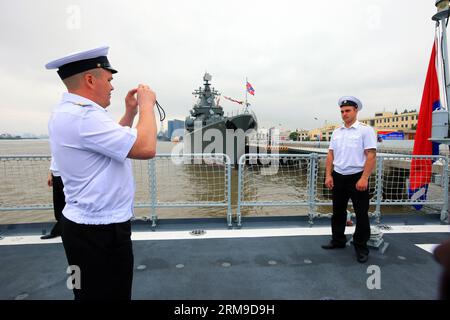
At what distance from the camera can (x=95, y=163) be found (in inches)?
44.3

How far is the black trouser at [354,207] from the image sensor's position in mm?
2709

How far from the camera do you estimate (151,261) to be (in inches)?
101

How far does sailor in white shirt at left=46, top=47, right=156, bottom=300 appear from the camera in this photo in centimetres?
106

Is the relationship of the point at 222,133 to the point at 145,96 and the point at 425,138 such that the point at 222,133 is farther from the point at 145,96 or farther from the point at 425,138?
the point at 145,96

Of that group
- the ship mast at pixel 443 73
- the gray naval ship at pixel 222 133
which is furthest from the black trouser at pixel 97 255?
the gray naval ship at pixel 222 133

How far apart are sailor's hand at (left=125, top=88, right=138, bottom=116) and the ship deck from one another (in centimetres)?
146

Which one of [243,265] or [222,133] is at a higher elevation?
[222,133]

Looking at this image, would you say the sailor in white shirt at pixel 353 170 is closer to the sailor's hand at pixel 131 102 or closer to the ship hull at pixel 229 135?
the sailor's hand at pixel 131 102

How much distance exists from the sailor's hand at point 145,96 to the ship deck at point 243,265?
155 cm

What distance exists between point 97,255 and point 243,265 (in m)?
1.64

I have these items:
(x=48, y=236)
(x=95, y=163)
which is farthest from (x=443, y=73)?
(x=48, y=236)

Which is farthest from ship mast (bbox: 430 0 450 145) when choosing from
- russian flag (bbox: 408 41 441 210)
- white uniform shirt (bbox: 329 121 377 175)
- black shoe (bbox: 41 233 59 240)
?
black shoe (bbox: 41 233 59 240)
